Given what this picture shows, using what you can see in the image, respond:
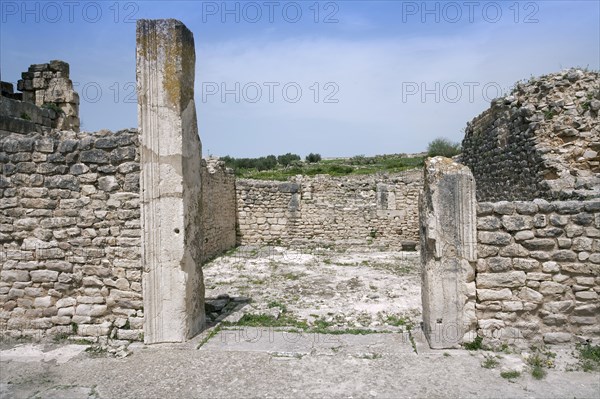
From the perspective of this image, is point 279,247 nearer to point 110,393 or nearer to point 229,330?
point 229,330

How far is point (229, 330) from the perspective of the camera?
5723 mm

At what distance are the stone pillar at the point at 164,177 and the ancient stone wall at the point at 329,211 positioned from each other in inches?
414

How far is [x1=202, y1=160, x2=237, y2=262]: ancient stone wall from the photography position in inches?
503

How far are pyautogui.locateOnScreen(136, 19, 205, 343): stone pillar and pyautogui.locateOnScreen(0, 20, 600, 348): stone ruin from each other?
0.01m

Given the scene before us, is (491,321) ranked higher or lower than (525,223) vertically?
lower

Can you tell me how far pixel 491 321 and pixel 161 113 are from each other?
4511mm

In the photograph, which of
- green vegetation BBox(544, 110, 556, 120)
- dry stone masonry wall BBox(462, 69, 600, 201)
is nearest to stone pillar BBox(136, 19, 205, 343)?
dry stone masonry wall BBox(462, 69, 600, 201)

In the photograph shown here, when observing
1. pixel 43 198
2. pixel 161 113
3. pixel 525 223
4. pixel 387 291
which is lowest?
pixel 387 291

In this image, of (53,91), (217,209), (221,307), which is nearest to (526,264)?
(221,307)

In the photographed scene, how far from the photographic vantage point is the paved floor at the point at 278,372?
404cm

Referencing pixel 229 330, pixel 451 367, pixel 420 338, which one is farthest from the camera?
pixel 229 330

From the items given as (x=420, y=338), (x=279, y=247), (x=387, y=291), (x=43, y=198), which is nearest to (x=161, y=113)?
(x=43, y=198)

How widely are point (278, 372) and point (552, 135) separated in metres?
6.78

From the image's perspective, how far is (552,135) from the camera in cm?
806
